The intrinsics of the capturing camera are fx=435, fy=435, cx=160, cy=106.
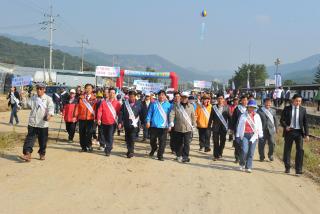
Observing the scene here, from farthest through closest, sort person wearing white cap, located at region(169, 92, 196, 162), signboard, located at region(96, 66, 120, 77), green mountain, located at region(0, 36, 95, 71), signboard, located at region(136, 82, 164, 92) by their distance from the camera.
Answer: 1. green mountain, located at region(0, 36, 95, 71)
2. signboard, located at region(96, 66, 120, 77)
3. signboard, located at region(136, 82, 164, 92)
4. person wearing white cap, located at region(169, 92, 196, 162)

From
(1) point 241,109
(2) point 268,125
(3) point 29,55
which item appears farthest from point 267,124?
(3) point 29,55

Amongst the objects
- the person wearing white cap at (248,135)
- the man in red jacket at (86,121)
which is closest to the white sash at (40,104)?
the man in red jacket at (86,121)

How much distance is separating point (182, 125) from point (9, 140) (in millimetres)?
5551

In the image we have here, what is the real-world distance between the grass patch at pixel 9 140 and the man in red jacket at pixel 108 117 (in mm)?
2832

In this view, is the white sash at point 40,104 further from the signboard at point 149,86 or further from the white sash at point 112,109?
the signboard at point 149,86

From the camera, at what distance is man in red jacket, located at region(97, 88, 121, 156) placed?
11.5 meters

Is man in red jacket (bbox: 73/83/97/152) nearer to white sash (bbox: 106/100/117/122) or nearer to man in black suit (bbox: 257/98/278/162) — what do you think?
white sash (bbox: 106/100/117/122)

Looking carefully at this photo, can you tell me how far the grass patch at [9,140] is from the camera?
12344 millimetres

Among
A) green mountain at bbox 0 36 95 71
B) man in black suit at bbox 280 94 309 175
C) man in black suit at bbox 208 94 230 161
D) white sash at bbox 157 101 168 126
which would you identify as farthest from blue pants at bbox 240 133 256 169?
green mountain at bbox 0 36 95 71

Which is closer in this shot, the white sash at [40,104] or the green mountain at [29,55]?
the white sash at [40,104]

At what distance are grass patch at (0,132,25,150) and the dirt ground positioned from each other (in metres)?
0.77

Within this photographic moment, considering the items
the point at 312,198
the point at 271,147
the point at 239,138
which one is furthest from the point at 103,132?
the point at 312,198

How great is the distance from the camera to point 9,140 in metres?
13.3

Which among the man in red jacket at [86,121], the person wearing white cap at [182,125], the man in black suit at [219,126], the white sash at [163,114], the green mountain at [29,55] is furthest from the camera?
the green mountain at [29,55]
